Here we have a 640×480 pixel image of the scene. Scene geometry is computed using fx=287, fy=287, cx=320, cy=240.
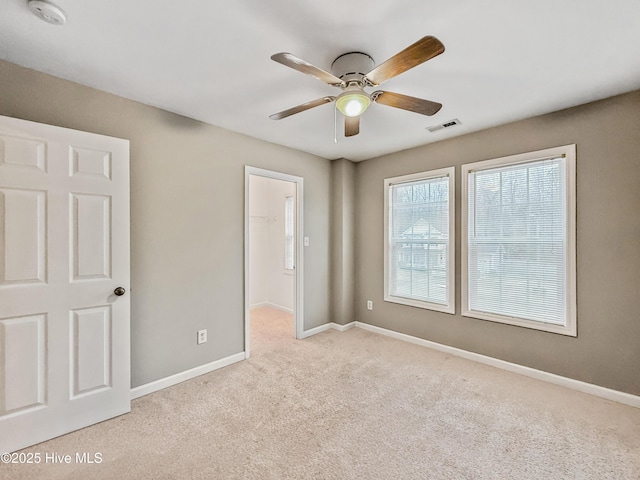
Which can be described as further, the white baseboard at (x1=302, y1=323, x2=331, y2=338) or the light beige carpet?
the white baseboard at (x1=302, y1=323, x2=331, y2=338)

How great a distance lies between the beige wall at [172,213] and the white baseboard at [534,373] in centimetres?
215

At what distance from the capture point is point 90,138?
200 centimetres

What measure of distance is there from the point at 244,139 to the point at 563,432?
11.9 ft

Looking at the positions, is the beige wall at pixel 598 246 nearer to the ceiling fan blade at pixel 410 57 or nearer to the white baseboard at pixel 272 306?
the ceiling fan blade at pixel 410 57

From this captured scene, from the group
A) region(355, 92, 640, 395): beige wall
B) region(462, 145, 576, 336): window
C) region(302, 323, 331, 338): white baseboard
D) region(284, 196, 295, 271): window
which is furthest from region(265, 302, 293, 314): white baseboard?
region(355, 92, 640, 395): beige wall

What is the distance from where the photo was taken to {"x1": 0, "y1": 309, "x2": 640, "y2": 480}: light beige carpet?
5.33ft

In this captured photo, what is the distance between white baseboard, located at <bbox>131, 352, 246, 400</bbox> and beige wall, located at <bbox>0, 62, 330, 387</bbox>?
0.16 ft

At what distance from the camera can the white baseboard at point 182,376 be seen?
2.38 meters

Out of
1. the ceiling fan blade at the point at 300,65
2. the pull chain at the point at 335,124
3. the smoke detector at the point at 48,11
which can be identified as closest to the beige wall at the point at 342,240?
the pull chain at the point at 335,124

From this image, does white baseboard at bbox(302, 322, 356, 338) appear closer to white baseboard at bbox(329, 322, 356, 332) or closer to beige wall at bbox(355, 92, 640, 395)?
white baseboard at bbox(329, 322, 356, 332)

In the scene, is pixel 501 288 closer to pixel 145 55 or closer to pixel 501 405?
pixel 501 405

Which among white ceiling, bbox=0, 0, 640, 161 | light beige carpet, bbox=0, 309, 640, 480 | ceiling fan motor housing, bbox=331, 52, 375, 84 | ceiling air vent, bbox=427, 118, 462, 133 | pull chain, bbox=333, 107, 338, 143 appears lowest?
light beige carpet, bbox=0, 309, 640, 480

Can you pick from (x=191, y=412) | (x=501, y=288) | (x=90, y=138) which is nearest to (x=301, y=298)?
(x=191, y=412)

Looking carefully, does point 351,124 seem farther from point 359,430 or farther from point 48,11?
point 359,430
